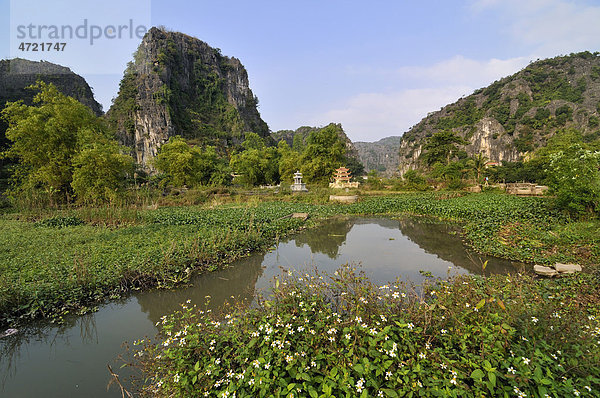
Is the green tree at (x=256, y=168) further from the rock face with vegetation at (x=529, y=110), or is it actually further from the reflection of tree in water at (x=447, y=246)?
the rock face with vegetation at (x=529, y=110)

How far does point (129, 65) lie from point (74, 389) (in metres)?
93.8

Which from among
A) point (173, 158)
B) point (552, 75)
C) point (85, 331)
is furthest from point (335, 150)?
point (552, 75)

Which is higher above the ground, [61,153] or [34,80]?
[34,80]

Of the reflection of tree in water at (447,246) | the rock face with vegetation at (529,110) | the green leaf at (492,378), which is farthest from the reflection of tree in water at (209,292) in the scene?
the rock face with vegetation at (529,110)

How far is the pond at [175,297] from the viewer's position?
3262mm

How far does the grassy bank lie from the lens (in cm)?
490

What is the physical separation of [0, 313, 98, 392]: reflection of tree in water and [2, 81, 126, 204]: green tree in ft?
38.0

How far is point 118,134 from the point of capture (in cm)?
6531

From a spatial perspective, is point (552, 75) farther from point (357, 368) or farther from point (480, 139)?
point (357, 368)

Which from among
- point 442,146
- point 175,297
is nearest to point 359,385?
point 175,297

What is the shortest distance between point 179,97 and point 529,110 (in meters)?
103

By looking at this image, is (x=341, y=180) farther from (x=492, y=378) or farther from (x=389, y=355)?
(x=492, y=378)

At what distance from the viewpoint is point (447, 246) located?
9039mm

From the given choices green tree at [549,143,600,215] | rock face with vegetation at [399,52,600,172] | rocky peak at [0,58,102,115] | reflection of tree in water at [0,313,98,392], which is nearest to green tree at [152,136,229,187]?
reflection of tree in water at [0,313,98,392]
